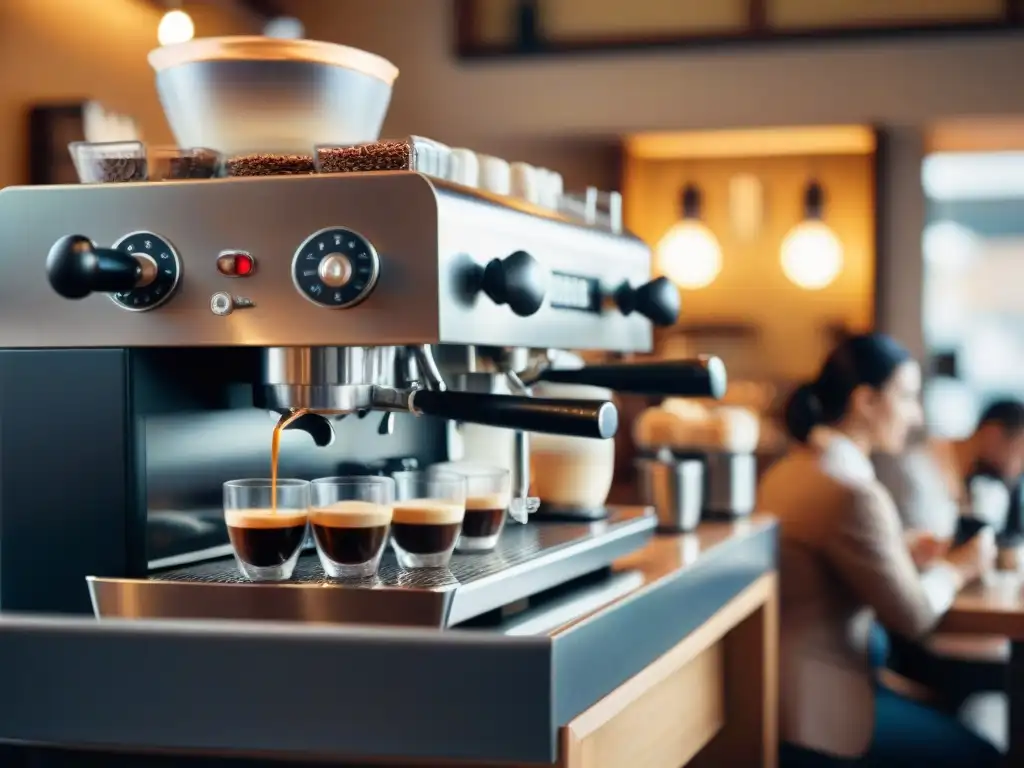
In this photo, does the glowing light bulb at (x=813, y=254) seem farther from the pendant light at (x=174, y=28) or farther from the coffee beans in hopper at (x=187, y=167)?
the coffee beans in hopper at (x=187, y=167)

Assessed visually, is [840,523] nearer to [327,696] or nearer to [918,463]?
[918,463]

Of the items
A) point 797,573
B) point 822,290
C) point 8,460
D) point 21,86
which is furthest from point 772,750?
point 822,290

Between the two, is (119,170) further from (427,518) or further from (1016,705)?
(1016,705)

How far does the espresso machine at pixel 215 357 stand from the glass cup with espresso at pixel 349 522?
3 cm

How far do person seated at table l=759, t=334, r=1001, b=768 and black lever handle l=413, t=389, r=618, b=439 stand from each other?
1409 mm

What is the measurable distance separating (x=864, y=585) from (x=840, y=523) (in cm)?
12

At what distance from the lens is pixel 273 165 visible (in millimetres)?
1115

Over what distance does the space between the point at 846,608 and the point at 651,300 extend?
122 cm

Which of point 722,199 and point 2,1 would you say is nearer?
point 2,1

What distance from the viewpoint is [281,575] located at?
1065 mm

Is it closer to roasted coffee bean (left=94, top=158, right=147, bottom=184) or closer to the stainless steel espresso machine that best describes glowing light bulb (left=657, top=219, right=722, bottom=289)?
the stainless steel espresso machine

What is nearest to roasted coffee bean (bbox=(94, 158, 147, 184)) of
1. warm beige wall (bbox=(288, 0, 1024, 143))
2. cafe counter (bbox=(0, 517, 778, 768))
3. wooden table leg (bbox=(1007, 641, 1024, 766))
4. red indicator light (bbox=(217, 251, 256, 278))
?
red indicator light (bbox=(217, 251, 256, 278))

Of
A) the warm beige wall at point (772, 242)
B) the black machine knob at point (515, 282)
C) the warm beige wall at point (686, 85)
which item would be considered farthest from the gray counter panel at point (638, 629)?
the warm beige wall at point (772, 242)

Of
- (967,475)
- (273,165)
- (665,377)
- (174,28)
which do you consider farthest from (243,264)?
(174,28)
